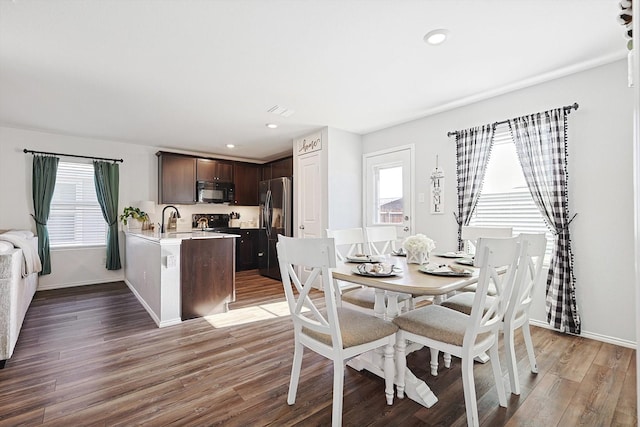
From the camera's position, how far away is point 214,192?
6.01 m

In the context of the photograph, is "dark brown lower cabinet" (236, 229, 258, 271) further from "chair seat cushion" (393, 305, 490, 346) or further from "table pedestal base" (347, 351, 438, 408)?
"chair seat cushion" (393, 305, 490, 346)

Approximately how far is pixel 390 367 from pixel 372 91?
2637 mm

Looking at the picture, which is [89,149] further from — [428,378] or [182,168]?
[428,378]

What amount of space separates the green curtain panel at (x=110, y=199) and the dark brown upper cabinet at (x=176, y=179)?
2.24 ft

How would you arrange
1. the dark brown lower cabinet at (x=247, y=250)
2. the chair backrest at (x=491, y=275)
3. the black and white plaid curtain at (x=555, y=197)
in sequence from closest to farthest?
the chair backrest at (x=491, y=275) < the black and white plaid curtain at (x=555, y=197) < the dark brown lower cabinet at (x=247, y=250)

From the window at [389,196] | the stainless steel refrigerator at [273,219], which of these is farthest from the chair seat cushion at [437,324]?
the stainless steel refrigerator at [273,219]

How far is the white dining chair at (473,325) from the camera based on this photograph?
1.51 m

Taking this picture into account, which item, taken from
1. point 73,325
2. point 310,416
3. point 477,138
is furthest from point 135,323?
point 477,138

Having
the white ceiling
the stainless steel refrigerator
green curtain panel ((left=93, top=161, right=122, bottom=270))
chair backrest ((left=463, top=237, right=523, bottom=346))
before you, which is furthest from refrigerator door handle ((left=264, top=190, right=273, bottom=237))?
chair backrest ((left=463, top=237, right=523, bottom=346))

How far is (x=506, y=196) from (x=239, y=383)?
10.3 ft

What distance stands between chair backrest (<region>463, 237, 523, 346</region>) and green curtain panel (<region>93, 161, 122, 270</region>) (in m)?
5.49

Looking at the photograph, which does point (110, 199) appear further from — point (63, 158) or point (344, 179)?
point (344, 179)

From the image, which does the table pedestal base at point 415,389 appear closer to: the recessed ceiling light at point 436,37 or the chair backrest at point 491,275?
the chair backrest at point 491,275

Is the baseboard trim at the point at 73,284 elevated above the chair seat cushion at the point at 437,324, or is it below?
below
